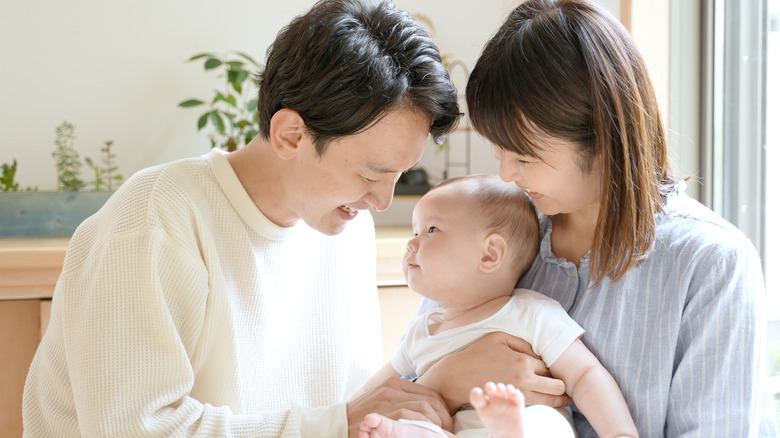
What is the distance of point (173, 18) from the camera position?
2.59 m

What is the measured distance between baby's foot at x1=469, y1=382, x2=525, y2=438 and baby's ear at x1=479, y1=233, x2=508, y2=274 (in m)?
0.39

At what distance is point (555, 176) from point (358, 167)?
0.34 metres

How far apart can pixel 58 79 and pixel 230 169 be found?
1.39m

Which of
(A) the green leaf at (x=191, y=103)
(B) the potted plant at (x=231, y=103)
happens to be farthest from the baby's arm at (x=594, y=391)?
(A) the green leaf at (x=191, y=103)

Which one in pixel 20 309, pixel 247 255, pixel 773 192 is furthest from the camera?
pixel 20 309

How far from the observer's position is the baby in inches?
46.8

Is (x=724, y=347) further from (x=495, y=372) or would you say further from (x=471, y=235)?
(x=471, y=235)

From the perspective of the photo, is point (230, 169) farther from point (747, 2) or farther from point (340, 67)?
point (747, 2)

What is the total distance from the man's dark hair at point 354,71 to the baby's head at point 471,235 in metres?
0.14

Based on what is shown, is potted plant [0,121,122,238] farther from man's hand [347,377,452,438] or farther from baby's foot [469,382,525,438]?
baby's foot [469,382,525,438]

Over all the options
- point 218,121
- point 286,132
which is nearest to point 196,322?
point 286,132

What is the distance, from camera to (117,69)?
2.55 m

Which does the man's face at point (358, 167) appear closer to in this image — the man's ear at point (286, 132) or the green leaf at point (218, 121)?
the man's ear at point (286, 132)

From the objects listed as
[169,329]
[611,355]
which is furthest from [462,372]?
[169,329]
